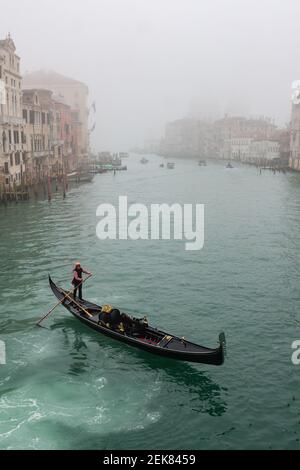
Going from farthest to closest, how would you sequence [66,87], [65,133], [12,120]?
[66,87], [65,133], [12,120]

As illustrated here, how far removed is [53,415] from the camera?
13117 millimetres

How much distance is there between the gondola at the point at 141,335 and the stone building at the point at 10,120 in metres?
34.3

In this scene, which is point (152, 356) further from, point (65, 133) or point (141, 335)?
point (65, 133)

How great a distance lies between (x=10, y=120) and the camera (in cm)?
5341

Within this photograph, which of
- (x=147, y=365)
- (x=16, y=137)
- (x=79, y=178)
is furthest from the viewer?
(x=79, y=178)

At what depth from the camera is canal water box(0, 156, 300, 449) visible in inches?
497

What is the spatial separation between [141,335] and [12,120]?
4413 centimetres

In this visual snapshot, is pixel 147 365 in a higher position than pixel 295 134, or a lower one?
lower

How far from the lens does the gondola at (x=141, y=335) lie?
14.8m

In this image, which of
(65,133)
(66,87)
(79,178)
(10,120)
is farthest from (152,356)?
(66,87)

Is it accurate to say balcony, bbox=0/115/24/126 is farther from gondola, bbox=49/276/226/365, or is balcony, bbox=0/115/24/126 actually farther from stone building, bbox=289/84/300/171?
stone building, bbox=289/84/300/171

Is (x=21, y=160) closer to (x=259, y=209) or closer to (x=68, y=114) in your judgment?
(x=259, y=209)
